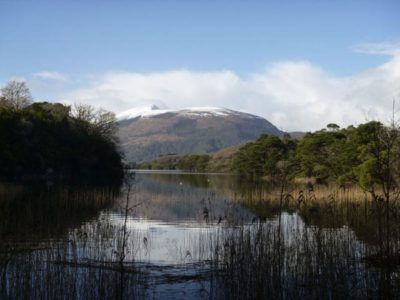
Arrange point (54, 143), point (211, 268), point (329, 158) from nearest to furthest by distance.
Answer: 1. point (211, 268)
2. point (329, 158)
3. point (54, 143)

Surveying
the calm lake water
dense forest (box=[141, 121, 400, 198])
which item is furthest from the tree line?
the calm lake water

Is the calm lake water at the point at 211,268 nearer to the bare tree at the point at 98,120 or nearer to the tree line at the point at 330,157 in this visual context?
the tree line at the point at 330,157

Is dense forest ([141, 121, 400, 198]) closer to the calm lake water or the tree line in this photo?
the tree line

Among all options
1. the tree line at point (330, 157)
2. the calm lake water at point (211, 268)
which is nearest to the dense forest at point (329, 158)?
the tree line at point (330, 157)

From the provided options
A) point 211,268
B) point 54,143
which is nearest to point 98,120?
point 54,143

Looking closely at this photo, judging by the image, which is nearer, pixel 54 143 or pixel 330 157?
pixel 330 157

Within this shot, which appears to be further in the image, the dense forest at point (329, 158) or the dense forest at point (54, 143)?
the dense forest at point (54, 143)

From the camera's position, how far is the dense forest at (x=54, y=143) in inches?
2259

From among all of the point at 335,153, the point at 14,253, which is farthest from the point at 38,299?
the point at 335,153

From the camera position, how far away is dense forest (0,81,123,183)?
5738cm

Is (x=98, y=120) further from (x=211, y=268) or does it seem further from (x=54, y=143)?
(x=211, y=268)

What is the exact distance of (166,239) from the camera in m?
18.8

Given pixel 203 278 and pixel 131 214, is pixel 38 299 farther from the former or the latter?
pixel 131 214

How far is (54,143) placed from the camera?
67312 millimetres
